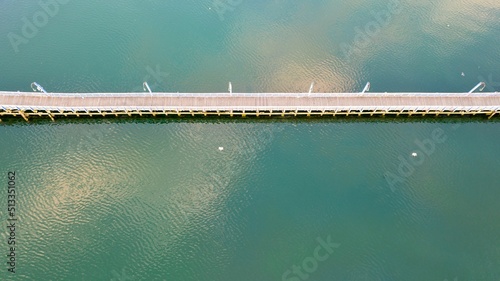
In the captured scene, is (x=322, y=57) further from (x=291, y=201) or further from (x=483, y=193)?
(x=483, y=193)

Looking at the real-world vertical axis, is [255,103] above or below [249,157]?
above

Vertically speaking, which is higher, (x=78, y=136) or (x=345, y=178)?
(x=78, y=136)

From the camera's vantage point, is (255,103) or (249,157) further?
(255,103)

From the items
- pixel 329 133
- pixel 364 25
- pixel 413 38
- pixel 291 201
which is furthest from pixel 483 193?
pixel 364 25

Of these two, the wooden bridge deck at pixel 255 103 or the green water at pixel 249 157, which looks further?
the wooden bridge deck at pixel 255 103
